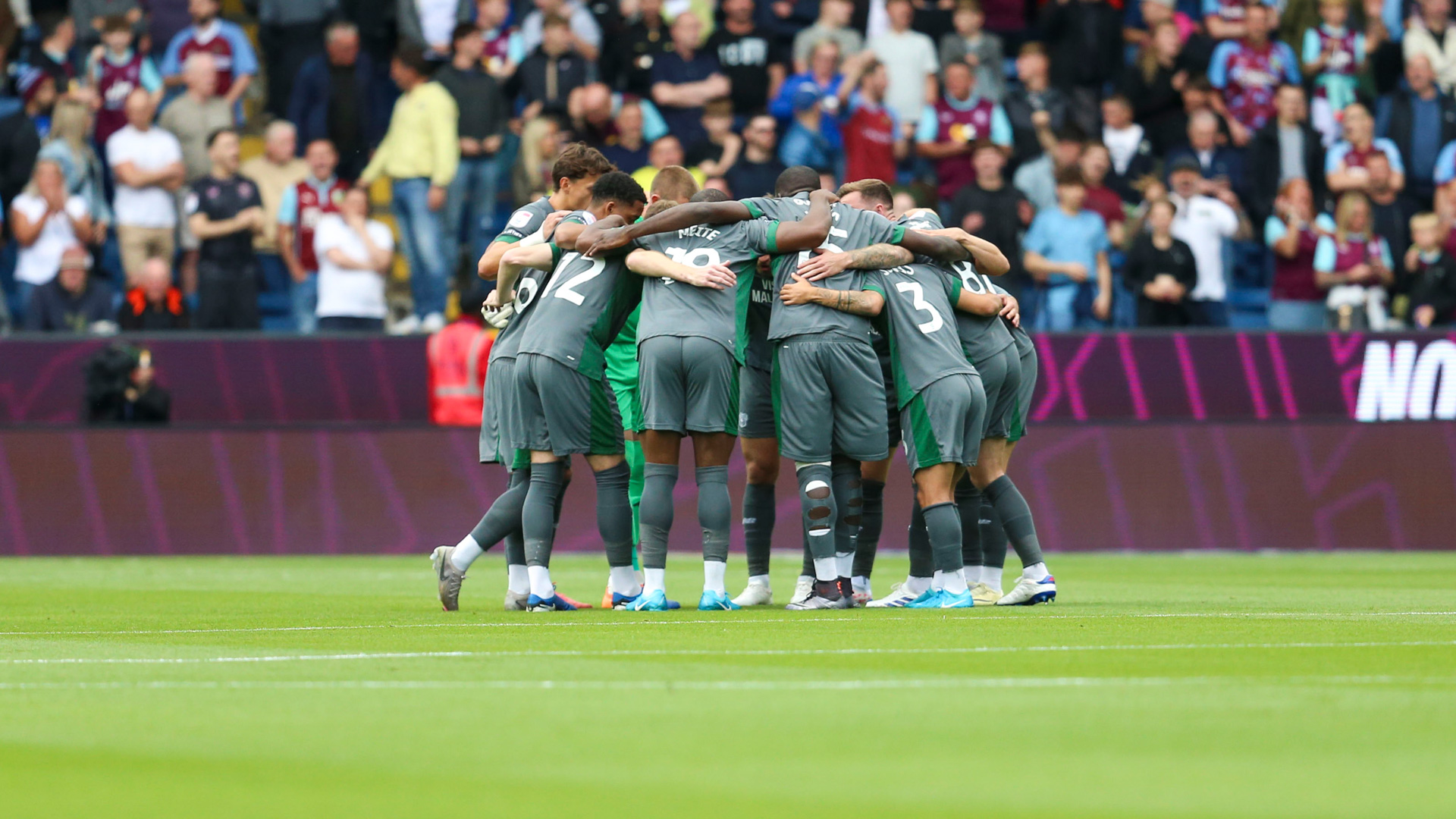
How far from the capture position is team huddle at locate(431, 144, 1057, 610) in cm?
1041

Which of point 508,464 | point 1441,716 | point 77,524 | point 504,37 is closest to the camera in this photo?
point 1441,716

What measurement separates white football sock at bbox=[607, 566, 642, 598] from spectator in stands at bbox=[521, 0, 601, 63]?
11.0m

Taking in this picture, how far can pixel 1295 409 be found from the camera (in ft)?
62.7

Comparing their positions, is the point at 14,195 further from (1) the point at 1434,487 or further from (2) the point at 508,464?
(1) the point at 1434,487

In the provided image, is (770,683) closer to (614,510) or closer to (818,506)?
(818,506)

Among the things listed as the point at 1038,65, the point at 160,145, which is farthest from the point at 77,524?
the point at 1038,65

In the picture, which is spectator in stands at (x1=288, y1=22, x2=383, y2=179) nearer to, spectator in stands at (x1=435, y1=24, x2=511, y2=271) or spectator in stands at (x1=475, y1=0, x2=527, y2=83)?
spectator in stands at (x1=435, y1=24, x2=511, y2=271)

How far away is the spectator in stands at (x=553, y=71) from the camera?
20.7 m

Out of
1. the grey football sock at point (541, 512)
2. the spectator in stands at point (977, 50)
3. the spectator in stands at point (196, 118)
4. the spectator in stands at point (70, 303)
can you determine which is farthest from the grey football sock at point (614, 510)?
the spectator in stands at point (977, 50)

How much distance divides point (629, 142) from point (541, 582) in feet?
31.4

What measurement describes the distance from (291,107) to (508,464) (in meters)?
10.9

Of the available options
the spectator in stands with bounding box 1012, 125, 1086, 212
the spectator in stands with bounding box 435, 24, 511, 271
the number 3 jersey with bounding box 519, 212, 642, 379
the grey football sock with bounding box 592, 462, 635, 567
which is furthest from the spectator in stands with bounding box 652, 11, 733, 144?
the grey football sock with bounding box 592, 462, 635, 567

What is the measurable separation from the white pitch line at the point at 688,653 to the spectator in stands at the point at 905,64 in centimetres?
1366

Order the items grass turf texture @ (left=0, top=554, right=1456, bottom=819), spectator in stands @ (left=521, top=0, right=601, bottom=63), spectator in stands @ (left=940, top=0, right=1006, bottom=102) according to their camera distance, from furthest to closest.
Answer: spectator in stands @ (left=940, top=0, right=1006, bottom=102) → spectator in stands @ (left=521, top=0, right=601, bottom=63) → grass turf texture @ (left=0, top=554, right=1456, bottom=819)
